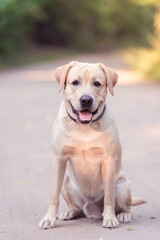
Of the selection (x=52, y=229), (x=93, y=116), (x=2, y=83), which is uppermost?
(x=2, y=83)

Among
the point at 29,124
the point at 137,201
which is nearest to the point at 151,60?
the point at 29,124

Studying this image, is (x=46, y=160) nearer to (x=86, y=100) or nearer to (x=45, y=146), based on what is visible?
(x=45, y=146)

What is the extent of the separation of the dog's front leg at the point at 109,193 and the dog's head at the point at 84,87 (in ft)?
1.43

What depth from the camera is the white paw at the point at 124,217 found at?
543 cm

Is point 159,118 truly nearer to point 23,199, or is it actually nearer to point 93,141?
point 23,199

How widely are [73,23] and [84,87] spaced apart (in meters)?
44.3

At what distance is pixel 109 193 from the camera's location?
17.2 feet

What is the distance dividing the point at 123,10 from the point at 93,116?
54805 mm

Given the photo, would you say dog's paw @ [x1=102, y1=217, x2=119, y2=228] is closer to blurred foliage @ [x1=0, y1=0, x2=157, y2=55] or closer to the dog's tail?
the dog's tail

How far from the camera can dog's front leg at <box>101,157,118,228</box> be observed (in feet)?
17.0

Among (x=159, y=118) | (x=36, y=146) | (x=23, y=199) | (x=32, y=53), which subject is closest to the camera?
(x=23, y=199)

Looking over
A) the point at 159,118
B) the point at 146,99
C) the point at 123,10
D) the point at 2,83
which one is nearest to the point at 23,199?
the point at 159,118

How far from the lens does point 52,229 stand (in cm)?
517

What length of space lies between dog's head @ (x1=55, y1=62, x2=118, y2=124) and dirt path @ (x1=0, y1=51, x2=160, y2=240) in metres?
1.03
